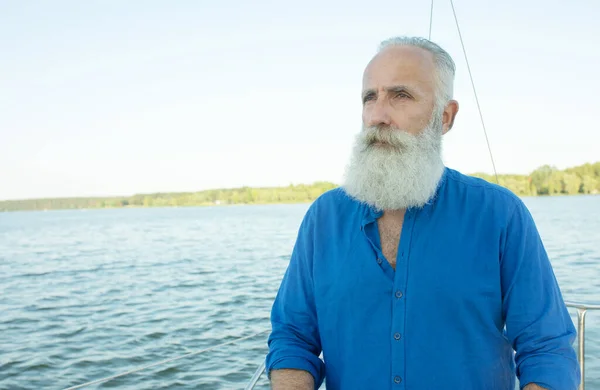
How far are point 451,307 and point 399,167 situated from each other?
404 mm

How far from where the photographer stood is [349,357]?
150cm

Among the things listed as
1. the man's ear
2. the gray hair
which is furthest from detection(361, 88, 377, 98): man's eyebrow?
the man's ear

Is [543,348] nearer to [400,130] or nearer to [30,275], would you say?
[400,130]

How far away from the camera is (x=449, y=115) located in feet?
5.53

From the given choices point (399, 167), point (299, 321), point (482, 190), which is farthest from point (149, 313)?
point (482, 190)

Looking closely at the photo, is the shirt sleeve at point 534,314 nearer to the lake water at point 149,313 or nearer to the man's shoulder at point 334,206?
the man's shoulder at point 334,206

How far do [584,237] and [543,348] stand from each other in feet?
103

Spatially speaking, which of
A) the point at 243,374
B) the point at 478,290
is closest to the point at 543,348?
the point at 478,290

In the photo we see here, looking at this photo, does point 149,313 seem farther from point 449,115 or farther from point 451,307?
point 451,307

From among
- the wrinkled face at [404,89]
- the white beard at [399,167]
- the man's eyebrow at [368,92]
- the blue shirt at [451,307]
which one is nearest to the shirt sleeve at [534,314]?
the blue shirt at [451,307]

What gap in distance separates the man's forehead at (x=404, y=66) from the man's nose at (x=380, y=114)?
0.19ft

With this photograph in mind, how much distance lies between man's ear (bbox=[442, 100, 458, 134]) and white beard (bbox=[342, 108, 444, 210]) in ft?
0.13

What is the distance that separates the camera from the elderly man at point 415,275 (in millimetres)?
1433

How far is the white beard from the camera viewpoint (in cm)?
156
